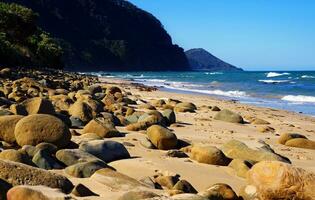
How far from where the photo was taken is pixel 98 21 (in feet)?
433

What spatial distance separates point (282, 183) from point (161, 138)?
2.64m

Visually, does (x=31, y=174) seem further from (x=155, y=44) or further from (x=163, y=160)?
(x=155, y=44)

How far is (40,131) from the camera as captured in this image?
574cm

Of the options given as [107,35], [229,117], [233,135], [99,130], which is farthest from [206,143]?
[107,35]

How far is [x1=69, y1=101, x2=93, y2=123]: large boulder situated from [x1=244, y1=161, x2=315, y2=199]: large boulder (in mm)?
4510

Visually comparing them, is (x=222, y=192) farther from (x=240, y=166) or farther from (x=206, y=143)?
(x=206, y=143)

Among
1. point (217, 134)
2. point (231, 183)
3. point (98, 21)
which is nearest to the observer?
point (231, 183)

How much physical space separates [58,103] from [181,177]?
5.42 metres

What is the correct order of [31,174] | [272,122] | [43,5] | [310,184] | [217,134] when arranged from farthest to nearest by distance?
[43,5]
[272,122]
[217,134]
[310,184]
[31,174]

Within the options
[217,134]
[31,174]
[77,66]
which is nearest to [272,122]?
[217,134]

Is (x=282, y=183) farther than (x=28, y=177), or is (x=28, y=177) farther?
(x=282, y=183)

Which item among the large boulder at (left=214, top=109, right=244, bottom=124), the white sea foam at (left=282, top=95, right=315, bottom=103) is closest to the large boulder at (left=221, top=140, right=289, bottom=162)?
the large boulder at (left=214, top=109, right=244, bottom=124)

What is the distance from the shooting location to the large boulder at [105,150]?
5633mm

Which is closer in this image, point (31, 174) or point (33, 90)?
point (31, 174)
